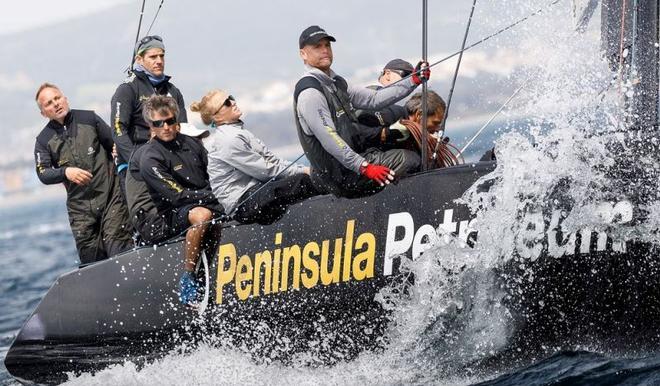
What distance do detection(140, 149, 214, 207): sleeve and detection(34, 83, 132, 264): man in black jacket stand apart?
46.2 inches

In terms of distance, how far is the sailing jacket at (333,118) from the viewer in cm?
584

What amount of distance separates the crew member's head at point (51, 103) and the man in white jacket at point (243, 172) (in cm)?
159

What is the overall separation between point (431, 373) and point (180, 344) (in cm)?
165

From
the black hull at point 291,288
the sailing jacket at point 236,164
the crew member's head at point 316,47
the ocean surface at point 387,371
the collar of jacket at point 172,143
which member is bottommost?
the ocean surface at point 387,371

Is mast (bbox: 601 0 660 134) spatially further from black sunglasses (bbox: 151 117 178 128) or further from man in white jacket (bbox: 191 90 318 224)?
black sunglasses (bbox: 151 117 178 128)

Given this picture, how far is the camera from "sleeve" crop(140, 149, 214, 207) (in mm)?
6633

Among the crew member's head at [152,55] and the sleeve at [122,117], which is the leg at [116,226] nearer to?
the sleeve at [122,117]

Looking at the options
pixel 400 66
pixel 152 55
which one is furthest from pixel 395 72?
pixel 152 55

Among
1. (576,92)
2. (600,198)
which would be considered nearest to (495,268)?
(600,198)

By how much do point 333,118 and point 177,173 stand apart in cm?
121

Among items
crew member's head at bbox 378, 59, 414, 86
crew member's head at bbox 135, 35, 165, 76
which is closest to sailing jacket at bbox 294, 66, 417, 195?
crew member's head at bbox 378, 59, 414, 86

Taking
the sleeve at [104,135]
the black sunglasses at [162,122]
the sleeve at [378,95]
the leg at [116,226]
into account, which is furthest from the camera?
the sleeve at [104,135]

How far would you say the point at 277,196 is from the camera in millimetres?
6312

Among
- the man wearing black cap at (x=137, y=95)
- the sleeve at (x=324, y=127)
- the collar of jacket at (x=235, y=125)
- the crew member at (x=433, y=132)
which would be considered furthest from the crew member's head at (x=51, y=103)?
the crew member at (x=433, y=132)
